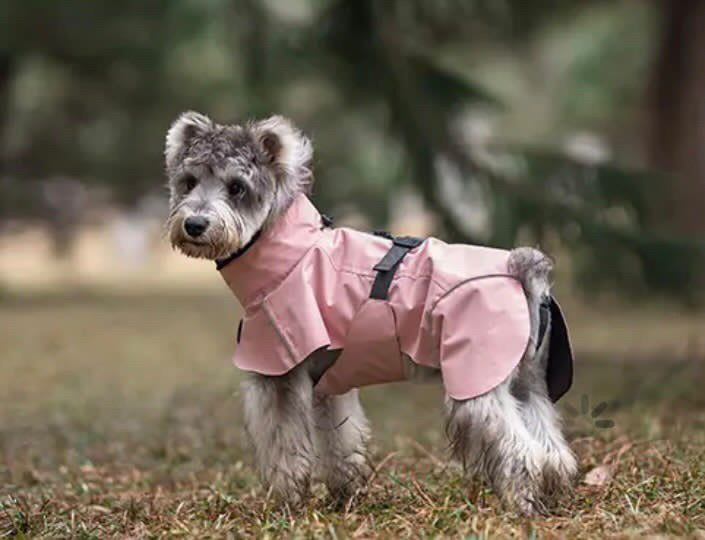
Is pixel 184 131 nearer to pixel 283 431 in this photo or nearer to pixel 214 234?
pixel 214 234

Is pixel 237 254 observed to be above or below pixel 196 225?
below

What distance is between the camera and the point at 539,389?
4516mm

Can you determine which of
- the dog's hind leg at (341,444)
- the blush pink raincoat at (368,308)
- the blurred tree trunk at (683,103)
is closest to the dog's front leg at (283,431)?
the blush pink raincoat at (368,308)

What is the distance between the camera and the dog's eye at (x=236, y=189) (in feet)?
14.9

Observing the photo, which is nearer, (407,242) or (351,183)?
(407,242)

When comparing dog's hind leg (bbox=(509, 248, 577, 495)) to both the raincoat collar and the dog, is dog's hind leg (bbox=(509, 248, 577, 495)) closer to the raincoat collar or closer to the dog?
the dog

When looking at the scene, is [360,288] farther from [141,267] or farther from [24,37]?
[141,267]

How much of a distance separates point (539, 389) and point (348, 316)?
788mm

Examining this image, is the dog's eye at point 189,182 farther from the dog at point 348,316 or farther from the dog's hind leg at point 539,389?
the dog's hind leg at point 539,389

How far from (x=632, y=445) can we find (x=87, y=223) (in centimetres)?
2013

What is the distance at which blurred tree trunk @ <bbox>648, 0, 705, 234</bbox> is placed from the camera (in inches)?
559

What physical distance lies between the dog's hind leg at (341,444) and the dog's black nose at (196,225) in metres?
0.93

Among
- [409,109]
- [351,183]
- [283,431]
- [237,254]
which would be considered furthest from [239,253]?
[351,183]

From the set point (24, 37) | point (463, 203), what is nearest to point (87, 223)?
→ point (24, 37)
